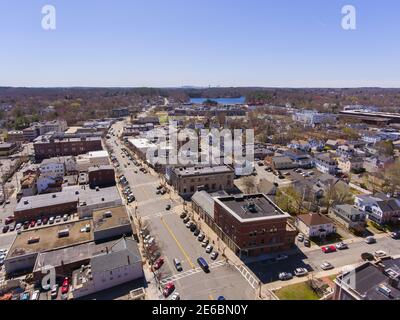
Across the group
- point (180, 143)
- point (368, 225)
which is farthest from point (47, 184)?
point (368, 225)

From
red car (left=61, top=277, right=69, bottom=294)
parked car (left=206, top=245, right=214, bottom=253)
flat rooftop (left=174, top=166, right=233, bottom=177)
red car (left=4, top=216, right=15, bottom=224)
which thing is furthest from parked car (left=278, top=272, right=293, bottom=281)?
red car (left=4, top=216, right=15, bottom=224)

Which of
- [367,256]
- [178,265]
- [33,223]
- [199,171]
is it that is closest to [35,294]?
[178,265]

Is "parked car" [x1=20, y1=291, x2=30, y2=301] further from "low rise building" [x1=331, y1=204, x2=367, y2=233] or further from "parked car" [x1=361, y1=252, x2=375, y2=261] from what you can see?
"low rise building" [x1=331, y1=204, x2=367, y2=233]

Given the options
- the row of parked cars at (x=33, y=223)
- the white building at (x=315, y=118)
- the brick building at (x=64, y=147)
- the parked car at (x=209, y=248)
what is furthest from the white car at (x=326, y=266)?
the white building at (x=315, y=118)

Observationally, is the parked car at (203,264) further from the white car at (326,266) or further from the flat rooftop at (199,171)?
the flat rooftop at (199,171)

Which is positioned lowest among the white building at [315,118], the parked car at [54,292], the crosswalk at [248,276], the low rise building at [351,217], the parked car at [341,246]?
the parked car at [54,292]

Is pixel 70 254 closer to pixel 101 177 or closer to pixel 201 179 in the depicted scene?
pixel 101 177
